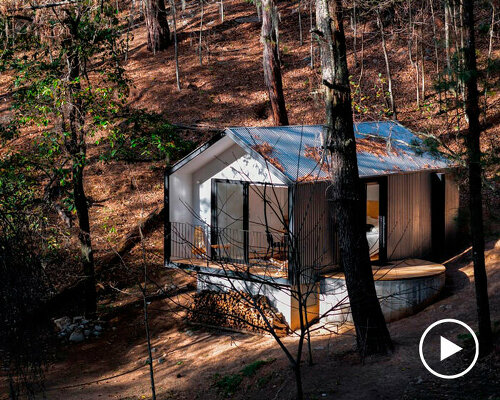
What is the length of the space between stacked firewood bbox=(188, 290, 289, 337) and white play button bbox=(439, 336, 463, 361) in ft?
14.3

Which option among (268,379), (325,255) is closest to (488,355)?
(268,379)

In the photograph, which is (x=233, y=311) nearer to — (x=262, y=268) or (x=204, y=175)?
(x=262, y=268)

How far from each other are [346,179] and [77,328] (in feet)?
31.2

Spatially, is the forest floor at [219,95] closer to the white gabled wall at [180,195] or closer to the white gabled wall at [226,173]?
the white gabled wall at [180,195]

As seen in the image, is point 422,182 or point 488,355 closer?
point 488,355

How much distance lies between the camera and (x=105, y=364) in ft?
52.0

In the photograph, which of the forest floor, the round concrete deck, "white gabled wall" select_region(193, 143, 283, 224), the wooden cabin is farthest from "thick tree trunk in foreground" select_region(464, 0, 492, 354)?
the forest floor

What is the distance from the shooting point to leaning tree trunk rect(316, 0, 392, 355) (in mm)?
11781

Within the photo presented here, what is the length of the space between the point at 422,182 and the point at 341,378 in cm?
799

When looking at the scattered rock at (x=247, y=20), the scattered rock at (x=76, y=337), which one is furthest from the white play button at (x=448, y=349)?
the scattered rock at (x=247, y=20)

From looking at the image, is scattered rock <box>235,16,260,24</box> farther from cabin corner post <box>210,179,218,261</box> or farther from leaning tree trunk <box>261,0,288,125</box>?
cabin corner post <box>210,179,218,261</box>

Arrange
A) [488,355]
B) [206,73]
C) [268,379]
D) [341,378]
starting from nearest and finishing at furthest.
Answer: [488,355]
[341,378]
[268,379]
[206,73]

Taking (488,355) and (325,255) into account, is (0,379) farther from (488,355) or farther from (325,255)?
(488,355)

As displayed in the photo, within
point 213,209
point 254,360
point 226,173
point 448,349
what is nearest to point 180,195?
point 213,209
